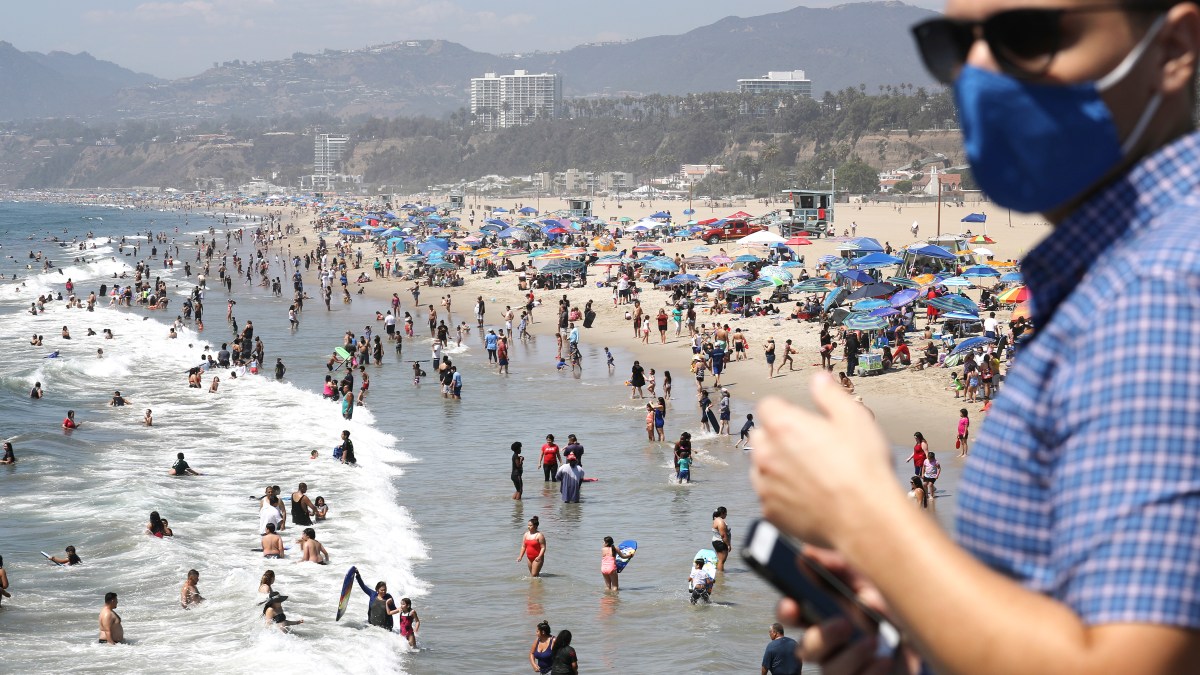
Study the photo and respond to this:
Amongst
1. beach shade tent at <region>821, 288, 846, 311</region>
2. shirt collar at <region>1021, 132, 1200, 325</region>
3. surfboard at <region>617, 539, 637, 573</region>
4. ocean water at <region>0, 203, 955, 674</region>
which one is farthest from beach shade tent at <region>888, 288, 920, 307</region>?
shirt collar at <region>1021, 132, 1200, 325</region>

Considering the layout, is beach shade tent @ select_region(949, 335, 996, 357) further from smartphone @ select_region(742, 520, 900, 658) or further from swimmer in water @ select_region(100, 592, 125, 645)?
smartphone @ select_region(742, 520, 900, 658)

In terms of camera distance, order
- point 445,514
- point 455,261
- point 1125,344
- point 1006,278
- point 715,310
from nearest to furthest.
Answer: point 1125,344, point 445,514, point 1006,278, point 715,310, point 455,261

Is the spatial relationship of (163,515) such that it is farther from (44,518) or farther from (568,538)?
(568,538)

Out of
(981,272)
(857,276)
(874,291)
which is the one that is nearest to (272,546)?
(874,291)

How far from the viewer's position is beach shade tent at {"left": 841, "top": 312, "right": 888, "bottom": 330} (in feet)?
101

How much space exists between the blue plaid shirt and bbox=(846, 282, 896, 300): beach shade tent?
33947mm

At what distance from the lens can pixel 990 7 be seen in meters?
1.26

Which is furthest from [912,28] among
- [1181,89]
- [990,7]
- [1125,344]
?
[1125,344]

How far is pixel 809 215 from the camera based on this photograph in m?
66.2

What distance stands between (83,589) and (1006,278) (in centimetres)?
2924

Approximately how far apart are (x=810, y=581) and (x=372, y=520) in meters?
19.1

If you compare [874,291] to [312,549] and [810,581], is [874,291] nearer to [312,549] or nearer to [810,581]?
[312,549]

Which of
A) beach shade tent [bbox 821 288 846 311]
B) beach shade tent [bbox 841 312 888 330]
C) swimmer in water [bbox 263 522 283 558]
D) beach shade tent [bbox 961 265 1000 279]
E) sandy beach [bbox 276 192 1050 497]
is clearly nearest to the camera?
swimmer in water [bbox 263 522 283 558]

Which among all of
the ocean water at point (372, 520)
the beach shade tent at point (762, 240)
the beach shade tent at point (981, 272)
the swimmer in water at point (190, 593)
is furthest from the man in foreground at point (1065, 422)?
the beach shade tent at point (762, 240)
